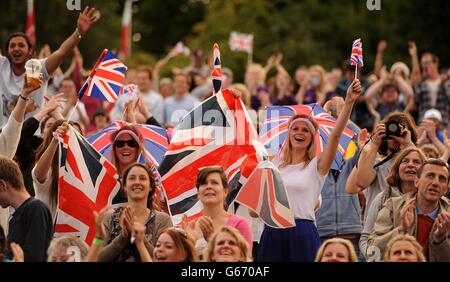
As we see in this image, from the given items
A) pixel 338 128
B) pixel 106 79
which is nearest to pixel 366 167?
pixel 338 128

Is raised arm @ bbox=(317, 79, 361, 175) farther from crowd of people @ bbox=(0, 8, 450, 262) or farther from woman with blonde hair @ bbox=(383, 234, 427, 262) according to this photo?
woman with blonde hair @ bbox=(383, 234, 427, 262)

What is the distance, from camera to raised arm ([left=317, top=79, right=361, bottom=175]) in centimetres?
1258

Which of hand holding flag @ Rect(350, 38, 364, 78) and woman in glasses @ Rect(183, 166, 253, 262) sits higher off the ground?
hand holding flag @ Rect(350, 38, 364, 78)

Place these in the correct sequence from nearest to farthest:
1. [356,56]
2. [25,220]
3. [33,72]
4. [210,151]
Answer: [25,220], [356,56], [33,72], [210,151]

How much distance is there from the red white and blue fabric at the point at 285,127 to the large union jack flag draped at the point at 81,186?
1.77 meters

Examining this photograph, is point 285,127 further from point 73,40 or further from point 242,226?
point 242,226

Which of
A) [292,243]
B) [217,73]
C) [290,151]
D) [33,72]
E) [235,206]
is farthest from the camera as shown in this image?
[217,73]

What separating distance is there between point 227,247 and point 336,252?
781 mm

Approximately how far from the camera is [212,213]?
12.3m

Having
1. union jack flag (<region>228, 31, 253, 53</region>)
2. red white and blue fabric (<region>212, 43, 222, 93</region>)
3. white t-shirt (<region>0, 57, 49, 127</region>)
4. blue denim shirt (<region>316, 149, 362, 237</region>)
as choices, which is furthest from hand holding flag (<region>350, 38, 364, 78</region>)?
union jack flag (<region>228, 31, 253, 53</region>)

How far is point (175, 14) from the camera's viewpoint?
69125 mm

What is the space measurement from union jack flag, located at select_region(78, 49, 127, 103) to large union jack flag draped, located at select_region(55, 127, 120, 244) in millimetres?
1204

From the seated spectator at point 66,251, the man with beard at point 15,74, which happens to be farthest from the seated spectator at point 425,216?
the man with beard at point 15,74
